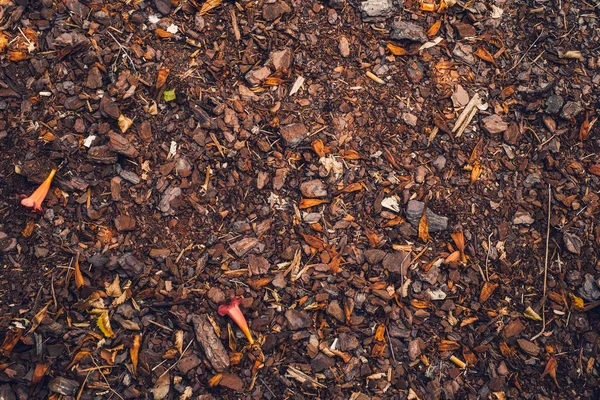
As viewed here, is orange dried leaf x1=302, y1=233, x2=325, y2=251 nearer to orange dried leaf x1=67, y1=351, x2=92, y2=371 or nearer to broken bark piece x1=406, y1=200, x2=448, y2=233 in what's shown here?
broken bark piece x1=406, y1=200, x2=448, y2=233

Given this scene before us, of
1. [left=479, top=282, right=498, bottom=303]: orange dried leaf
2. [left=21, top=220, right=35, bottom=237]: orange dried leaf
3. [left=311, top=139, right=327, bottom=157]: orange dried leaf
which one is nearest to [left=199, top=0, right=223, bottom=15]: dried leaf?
[left=311, top=139, right=327, bottom=157]: orange dried leaf

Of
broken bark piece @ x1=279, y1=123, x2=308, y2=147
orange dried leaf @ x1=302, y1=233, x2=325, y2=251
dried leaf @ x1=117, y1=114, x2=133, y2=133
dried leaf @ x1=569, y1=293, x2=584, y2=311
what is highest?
dried leaf @ x1=117, y1=114, x2=133, y2=133

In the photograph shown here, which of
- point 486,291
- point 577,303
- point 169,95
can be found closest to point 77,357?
point 169,95

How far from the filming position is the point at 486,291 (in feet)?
10.1

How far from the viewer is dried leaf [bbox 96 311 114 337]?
282 cm

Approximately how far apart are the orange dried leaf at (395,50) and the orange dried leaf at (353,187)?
0.85 m

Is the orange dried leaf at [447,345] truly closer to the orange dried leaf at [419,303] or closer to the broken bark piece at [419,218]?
the orange dried leaf at [419,303]

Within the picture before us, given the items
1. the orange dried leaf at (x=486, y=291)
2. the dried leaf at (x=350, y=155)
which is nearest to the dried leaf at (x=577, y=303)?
the orange dried leaf at (x=486, y=291)

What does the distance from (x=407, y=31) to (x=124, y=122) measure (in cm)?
174

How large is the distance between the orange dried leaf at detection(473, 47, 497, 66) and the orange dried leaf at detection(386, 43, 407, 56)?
46 centimetres

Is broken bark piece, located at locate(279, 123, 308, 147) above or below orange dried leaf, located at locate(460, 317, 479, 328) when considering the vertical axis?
above

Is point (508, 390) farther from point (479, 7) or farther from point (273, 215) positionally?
point (479, 7)

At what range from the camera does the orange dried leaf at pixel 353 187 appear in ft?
10.1

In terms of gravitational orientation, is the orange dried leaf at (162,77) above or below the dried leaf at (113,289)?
above
